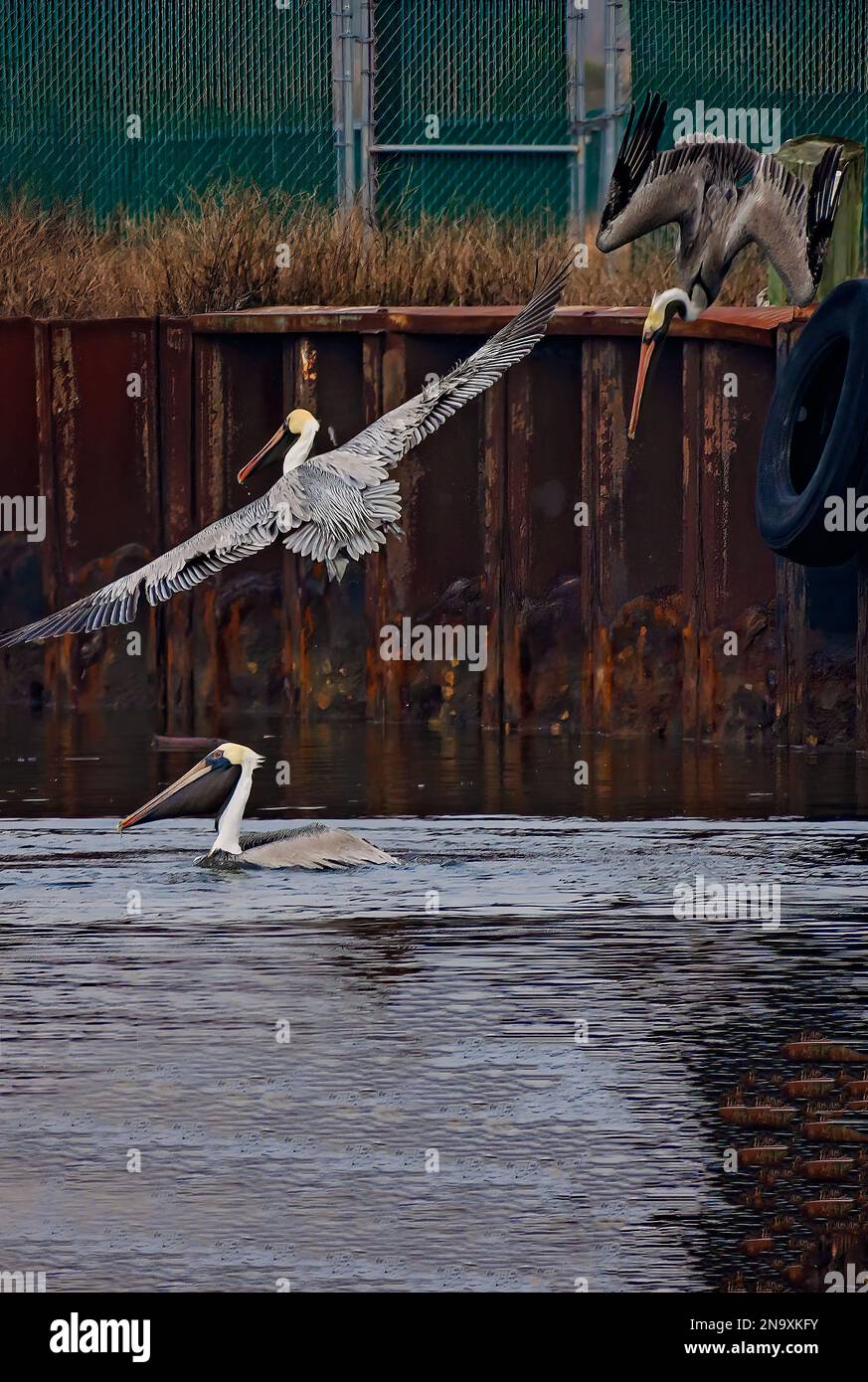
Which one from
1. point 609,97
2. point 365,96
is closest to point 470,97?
point 365,96

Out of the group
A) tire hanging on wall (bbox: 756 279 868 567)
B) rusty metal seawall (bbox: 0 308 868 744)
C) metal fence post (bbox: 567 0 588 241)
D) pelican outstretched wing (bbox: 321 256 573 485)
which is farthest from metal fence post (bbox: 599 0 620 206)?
pelican outstretched wing (bbox: 321 256 573 485)

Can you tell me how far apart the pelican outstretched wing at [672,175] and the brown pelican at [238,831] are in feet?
22.1

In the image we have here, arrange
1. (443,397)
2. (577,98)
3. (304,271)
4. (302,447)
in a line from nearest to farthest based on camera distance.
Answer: (443,397) → (302,447) → (304,271) → (577,98)

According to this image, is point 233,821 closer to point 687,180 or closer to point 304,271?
point 687,180

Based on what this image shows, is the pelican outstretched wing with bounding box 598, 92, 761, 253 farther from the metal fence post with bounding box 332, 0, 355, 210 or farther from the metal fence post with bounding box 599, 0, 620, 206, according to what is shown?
the metal fence post with bounding box 332, 0, 355, 210

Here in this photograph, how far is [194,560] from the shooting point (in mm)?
15625

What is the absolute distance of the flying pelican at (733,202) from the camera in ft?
64.7

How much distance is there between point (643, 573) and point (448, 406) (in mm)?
3924

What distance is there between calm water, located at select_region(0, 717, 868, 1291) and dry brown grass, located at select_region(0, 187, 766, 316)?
7293mm

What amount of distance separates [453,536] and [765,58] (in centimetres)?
1114
